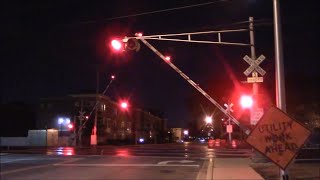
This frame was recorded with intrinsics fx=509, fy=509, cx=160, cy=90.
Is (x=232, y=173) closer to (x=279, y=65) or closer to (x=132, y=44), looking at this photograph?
(x=132, y=44)

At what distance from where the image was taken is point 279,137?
11.0 metres

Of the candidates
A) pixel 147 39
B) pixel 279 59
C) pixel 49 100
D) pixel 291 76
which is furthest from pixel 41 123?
pixel 279 59

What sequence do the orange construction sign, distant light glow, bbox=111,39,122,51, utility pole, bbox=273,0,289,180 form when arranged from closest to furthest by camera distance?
the orange construction sign → utility pole, bbox=273,0,289,180 → distant light glow, bbox=111,39,122,51

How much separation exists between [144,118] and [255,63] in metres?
128

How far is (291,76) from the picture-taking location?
58.1 meters

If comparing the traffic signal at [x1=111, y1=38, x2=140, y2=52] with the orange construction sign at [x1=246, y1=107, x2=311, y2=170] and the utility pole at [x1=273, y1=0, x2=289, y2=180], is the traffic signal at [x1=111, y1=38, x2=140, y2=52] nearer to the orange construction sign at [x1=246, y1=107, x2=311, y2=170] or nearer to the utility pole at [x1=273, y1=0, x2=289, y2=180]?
the utility pole at [x1=273, y1=0, x2=289, y2=180]

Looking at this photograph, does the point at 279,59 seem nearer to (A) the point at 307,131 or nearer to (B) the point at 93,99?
(A) the point at 307,131

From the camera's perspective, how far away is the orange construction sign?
35.8 feet

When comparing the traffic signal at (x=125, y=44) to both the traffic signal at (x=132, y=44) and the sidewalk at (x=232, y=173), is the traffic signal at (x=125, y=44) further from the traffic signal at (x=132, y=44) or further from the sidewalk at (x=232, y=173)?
the sidewalk at (x=232, y=173)

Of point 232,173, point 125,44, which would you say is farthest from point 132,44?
point 232,173

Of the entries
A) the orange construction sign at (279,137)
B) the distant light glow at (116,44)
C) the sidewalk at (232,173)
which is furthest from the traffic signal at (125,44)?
the orange construction sign at (279,137)

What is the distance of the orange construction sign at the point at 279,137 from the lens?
35.8 ft

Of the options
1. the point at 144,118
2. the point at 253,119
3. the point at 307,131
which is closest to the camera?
the point at 307,131

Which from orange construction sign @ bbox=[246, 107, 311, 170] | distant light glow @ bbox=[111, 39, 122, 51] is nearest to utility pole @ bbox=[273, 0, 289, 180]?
orange construction sign @ bbox=[246, 107, 311, 170]
